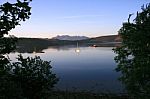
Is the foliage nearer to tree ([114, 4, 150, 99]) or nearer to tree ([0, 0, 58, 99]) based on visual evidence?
tree ([0, 0, 58, 99])

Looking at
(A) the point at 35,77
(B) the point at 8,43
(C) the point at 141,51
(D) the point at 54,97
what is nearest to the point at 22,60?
(A) the point at 35,77

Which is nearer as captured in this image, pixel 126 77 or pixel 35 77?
pixel 35 77

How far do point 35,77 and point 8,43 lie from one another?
4.41 metres

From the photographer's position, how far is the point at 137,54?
1330 inches

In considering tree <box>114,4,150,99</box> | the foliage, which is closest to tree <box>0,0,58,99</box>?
Answer: the foliage

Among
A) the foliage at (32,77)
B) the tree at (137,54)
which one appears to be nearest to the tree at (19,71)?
the foliage at (32,77)

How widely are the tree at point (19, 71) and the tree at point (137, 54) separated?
16007mm

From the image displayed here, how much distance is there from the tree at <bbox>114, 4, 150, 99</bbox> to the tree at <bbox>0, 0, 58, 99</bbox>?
16007 millimetres

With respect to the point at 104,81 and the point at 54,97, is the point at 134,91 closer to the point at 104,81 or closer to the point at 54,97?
the point at 54,97

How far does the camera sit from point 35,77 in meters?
17.9

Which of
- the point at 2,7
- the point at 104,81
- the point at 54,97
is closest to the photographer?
the point at 2,7

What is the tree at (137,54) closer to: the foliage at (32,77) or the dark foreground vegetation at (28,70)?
the dark foreground vegetation at (28,70)

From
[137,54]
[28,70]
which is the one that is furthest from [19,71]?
[137,54]

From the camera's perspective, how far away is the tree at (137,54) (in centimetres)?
3216
